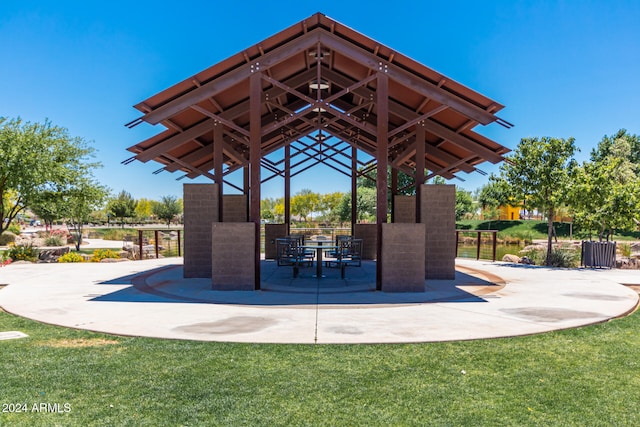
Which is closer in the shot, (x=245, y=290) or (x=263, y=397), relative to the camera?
(x=263, y=397)

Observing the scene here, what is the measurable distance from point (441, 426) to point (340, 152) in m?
14.1

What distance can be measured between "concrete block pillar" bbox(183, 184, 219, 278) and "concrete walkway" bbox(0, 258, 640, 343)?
0.71 meters

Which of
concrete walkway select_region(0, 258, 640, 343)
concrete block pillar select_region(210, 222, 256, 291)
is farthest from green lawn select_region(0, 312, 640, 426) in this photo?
concrete block pillar select_region(210, 222, 256, 291)

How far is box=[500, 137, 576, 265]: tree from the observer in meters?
15.8

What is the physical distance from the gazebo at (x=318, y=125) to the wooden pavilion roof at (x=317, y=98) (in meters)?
0.03

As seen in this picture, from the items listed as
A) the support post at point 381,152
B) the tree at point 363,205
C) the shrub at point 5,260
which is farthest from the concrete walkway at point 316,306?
the tree at point 363,205

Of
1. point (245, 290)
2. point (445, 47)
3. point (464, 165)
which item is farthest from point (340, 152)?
point (445, 47)

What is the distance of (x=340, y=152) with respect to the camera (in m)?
16.9

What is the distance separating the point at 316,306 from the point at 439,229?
5.11 meters

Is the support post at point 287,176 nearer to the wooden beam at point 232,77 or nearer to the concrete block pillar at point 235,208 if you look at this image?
the concrete block pillar at point 235,208

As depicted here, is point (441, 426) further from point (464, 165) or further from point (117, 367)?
point (464, 165)

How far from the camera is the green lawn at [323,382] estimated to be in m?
3.62

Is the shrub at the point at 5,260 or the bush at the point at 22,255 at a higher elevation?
the bush at the point at 22,255

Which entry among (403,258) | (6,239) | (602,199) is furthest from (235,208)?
(6,239)
